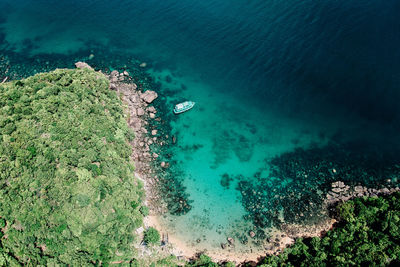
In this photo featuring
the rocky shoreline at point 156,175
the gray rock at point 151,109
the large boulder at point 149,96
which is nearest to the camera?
the rocky shoreline at point 156,175

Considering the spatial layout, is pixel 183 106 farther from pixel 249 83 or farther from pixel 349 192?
pixel 349 192

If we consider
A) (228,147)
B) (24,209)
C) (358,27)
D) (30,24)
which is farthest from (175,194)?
(30,24)

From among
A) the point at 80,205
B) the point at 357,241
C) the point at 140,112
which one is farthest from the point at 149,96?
the point at 357,241

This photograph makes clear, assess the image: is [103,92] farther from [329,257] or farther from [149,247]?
[329,257]

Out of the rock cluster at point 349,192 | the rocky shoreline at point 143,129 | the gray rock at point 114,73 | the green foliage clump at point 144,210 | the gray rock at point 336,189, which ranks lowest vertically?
the rock cluster at point 349,192

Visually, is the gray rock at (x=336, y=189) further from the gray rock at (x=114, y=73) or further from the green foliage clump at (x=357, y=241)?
the gray rock at (x=114, y=73)

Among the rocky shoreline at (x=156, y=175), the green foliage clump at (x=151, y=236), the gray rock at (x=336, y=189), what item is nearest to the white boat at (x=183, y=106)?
the rocky shoreline at (x=156, y=175)
